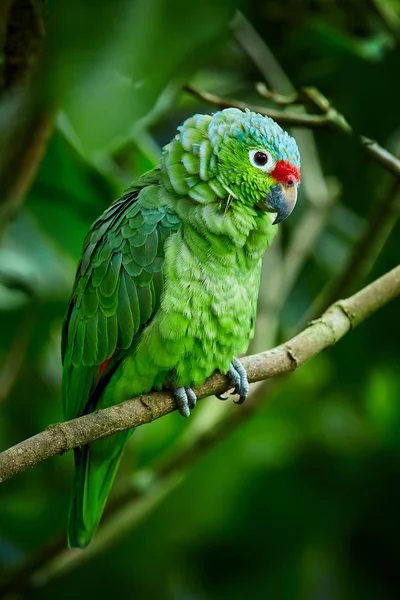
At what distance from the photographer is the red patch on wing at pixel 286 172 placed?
1455 millimetres

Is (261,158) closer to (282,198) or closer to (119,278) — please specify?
(282,198)

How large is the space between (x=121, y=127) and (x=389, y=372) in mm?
2216

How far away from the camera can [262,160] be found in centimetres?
150

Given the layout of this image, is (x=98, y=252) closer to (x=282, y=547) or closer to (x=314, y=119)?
(x=314, y=119)

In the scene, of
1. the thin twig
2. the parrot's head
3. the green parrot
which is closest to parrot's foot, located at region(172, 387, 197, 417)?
the green parrot

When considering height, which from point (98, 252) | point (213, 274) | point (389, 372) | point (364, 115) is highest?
point (98, 252)

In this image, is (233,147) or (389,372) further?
(389,372)

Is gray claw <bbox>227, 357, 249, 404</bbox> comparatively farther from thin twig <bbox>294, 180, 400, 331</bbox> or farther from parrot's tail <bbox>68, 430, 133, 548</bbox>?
thin twig <bbox>294, 180, 400, 331</bbox>

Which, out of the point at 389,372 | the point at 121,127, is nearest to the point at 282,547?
the point at 389,372

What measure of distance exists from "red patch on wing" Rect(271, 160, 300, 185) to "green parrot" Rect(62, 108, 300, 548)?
0.19 meters

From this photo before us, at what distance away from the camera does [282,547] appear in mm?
3320

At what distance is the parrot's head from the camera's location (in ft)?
4.76

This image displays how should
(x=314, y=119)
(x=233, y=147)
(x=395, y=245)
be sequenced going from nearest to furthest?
(x=233, y=147) → (x=314, y=119) → (x=395, y=245)

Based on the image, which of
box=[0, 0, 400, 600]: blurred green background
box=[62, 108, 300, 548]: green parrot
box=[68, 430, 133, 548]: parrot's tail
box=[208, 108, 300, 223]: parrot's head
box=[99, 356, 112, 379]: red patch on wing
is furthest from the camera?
box=[0, 0, 400, 600]: blurred green background
